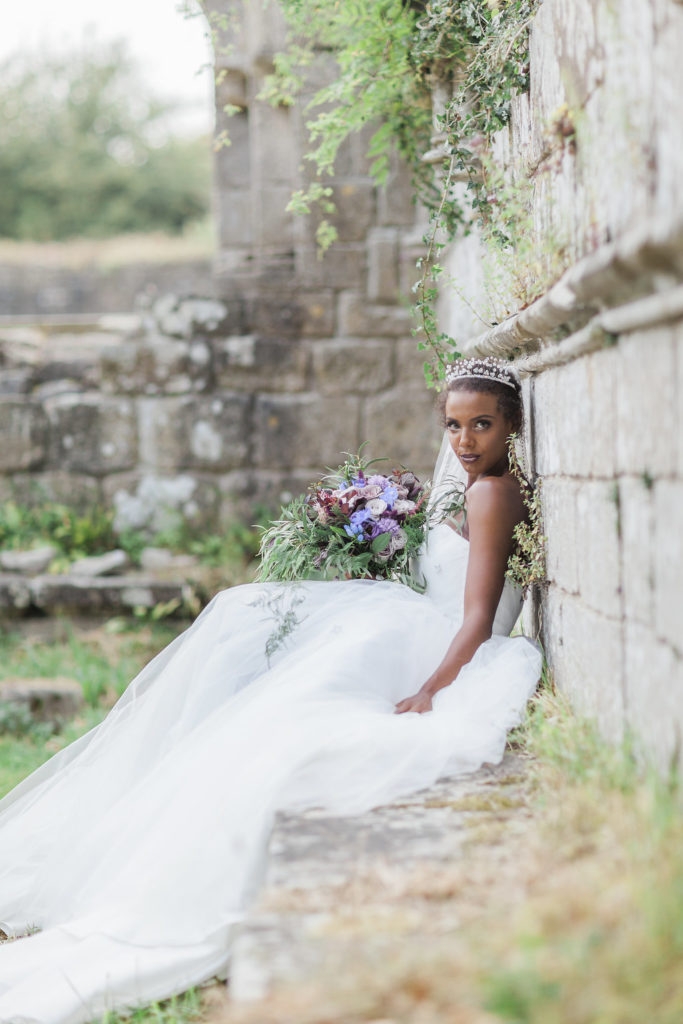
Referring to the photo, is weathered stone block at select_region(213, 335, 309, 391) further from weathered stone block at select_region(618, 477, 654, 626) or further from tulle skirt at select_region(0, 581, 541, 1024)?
weathered stone block at select_region(618, 477, 654, 626)

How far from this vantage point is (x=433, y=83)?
14.0ft

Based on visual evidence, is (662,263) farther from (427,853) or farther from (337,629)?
(337,629)

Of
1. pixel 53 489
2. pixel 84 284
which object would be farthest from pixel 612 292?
pixel 84 284

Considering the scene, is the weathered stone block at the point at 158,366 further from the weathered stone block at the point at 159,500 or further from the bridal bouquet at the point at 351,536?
the bridal bouquet at the point at 351,536

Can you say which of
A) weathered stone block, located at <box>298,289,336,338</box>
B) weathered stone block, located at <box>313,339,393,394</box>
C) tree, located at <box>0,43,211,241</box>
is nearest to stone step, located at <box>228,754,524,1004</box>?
weathered stone block, located at <box>313,339,393,394</box>

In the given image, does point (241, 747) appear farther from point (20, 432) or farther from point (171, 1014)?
point (20, 432)

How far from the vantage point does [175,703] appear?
117 inches

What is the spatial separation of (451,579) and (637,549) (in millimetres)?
1184

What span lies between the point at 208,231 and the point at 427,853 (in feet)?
66.8

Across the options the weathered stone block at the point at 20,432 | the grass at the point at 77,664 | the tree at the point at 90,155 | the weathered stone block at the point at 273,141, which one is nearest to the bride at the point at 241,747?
the grass at the point at 77,664

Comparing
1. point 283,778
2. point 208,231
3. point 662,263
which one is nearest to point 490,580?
point 283,778

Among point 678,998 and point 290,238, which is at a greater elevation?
point 290,238

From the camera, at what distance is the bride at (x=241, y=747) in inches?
89.8

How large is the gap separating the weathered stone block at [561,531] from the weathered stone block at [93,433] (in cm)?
381
